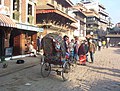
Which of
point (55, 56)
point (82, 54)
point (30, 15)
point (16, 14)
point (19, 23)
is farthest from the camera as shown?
point (30, 15)

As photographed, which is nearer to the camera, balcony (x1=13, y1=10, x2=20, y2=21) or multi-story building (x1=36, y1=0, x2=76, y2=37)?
balcony (x1=13, y1=10, x2=20, y2=21)

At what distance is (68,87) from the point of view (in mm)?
8727

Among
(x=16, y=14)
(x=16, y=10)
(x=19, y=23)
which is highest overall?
(x=16, y=10)

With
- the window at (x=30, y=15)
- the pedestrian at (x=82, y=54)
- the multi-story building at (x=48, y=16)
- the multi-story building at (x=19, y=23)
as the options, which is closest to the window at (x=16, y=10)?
the multi-story building at (x=19, y=23)

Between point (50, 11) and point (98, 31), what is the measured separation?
60.5m

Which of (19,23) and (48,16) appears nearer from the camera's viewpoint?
(19,23)

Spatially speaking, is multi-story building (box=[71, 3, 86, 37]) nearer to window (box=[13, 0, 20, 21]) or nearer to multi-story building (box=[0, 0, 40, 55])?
multi-story building (box=[0, 0, 40, 55])

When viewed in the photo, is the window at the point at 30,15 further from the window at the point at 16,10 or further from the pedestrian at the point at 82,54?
the pedestrian at the point at 82,54

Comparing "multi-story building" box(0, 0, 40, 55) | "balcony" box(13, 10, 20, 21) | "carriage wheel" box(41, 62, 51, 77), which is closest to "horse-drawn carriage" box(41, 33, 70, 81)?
"carriage wheel" box(41, 62, 51, 77)

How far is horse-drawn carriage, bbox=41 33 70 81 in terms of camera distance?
407 inches

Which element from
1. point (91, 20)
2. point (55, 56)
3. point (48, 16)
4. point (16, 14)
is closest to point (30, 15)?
point (16, 14)

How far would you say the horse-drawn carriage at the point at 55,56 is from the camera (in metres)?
10.3

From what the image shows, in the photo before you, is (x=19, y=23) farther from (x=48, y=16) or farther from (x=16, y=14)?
(x=48, y=16)

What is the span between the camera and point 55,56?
10.5 m
